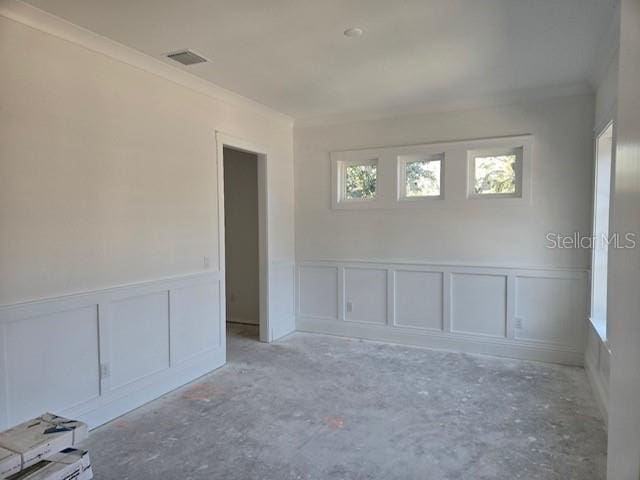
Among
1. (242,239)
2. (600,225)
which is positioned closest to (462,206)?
(600,225)

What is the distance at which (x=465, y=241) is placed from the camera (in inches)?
170

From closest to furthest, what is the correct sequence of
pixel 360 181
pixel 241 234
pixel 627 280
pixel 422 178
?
pixel 627 280
pixel 422 178
pixel 360 181
pixel 241 234

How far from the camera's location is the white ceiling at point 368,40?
92.5 inches

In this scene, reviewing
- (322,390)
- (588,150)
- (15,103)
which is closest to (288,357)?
(322,390)

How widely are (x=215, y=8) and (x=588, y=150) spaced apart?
11.4 ft

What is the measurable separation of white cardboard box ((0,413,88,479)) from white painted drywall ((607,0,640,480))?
2373 millimetres

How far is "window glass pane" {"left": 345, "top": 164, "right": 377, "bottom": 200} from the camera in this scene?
15.9 ft

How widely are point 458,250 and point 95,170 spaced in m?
3.46

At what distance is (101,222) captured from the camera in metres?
2.78

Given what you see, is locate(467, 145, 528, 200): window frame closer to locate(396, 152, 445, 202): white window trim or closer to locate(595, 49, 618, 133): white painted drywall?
locate(396, 152, 445, 202): white window trim

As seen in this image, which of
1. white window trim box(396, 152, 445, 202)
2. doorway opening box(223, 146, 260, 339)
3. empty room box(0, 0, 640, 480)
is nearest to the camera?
empty room box(0, 0, 640, 480)

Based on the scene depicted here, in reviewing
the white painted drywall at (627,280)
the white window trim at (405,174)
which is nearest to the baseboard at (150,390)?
the white window trim at (405,174)

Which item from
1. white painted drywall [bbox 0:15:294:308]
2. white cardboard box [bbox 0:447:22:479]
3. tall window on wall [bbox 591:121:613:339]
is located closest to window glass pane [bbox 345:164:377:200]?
white painted drywall [bbox 0:15:294:308]

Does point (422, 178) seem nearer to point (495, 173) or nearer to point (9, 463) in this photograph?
point (495, 173)
